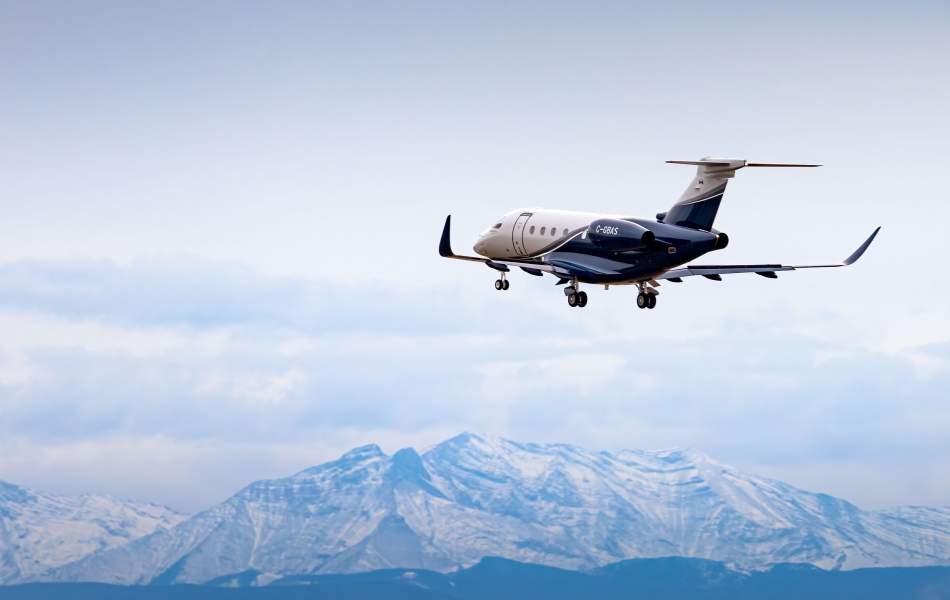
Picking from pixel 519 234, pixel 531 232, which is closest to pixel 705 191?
pixel 531 232

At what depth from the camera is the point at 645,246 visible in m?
85.9

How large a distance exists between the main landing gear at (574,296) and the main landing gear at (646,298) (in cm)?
328

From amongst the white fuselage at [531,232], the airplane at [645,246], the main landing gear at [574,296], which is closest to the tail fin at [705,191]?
the airplane at [645,246]

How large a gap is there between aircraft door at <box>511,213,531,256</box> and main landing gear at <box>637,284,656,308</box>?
9.85 m

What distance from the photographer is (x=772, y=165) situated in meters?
85.1

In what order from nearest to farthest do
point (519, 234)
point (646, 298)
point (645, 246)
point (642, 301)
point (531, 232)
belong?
point (645, 246)
point (646, 298)
point (642, 301)
point (531, 232)
point (519, 234)

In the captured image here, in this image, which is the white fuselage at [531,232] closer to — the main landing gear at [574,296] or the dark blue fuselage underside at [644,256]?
the dark blue fuselage underside at [644,256]

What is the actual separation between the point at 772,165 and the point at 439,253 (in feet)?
76.1

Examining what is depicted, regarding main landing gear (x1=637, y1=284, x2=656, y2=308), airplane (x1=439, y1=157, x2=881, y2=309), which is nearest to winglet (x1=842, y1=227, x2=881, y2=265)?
airplane (x1=439, y1=157, x2=881, y2=309)

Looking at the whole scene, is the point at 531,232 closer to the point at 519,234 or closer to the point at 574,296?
the point at 519,234

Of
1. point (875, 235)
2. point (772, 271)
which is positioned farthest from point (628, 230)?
point (875, 235)

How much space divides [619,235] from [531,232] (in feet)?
35.0

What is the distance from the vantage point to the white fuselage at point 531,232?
9231cm

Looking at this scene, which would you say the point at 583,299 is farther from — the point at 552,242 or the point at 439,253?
the point at 439,253
